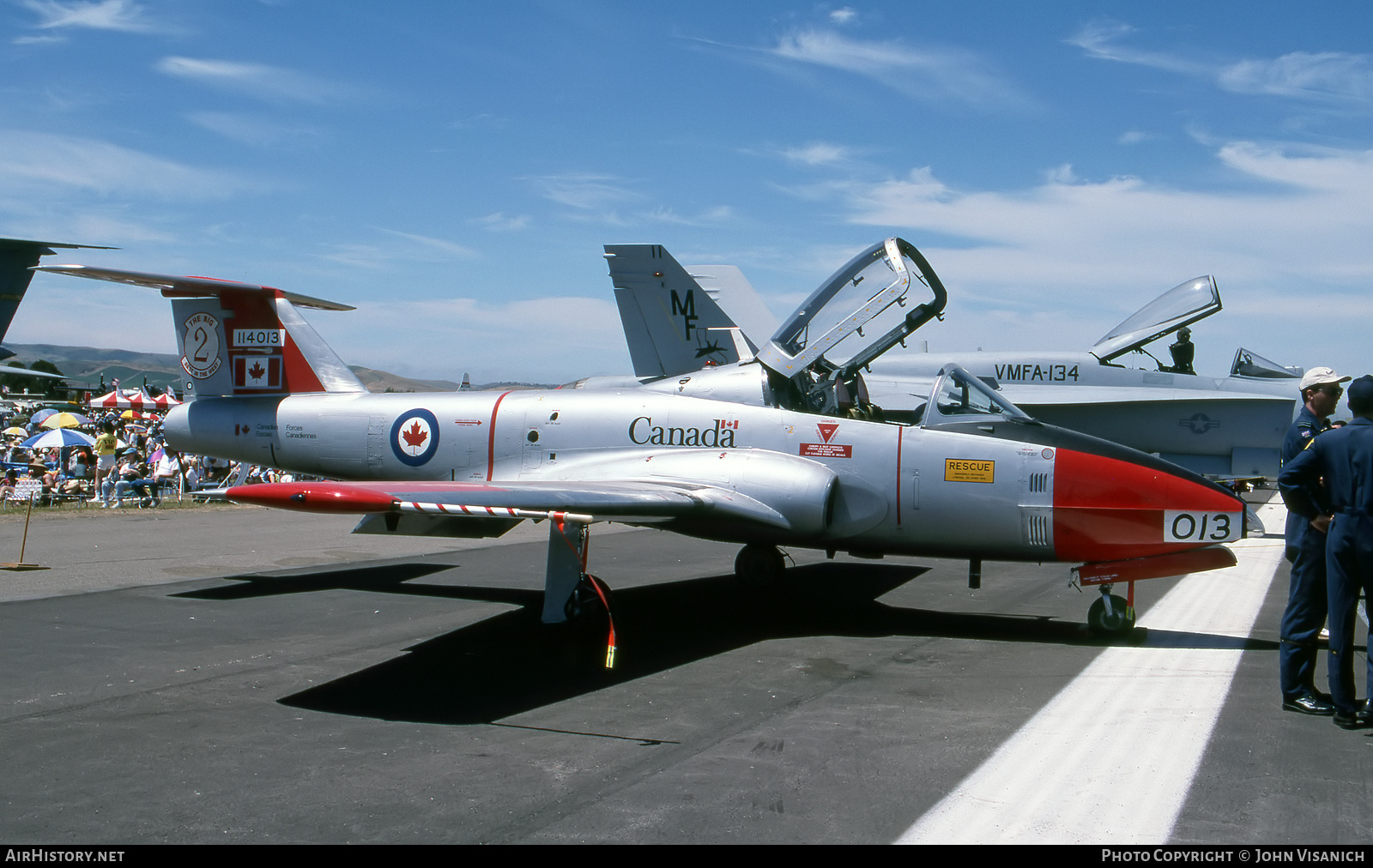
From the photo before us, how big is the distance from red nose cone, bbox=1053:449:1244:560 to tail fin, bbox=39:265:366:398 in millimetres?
7856

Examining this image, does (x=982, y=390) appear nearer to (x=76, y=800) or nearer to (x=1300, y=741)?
(x=1300, y=741)

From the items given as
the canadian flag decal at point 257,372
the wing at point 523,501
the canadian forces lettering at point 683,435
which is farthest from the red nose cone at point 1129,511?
the canadian flag decal at point 257,372

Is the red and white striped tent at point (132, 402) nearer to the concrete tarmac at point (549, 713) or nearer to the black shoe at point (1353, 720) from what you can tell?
the concrete tarmac at point (549, 713)

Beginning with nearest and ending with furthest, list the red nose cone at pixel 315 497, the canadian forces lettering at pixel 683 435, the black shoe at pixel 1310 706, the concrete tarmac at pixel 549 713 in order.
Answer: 1. the concrete tarmac at pixel 549 713
2. the black shoe at pixel 1310 706
3. the red nose cone at pixel 315 497
4. the canadian forces lettering at pixel 683 435

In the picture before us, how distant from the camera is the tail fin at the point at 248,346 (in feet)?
36.5

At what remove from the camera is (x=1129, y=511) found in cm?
802

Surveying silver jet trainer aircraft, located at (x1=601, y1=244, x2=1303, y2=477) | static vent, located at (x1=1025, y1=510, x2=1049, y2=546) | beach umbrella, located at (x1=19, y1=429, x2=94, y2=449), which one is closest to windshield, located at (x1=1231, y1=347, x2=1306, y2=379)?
silver jet trainer aircraft, located at (x1=601, y1=244, x2=1303, y2=477)

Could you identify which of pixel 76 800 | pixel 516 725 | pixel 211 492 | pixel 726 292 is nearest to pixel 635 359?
pixel 726 292

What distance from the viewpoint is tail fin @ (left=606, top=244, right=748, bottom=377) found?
18953 mm

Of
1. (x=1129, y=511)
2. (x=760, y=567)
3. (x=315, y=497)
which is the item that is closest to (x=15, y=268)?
(x=315, y=497)

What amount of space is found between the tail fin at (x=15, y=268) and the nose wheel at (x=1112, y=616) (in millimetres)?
12618

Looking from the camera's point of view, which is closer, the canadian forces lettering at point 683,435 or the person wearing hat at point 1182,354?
the canadian forces lettering at point 683,435

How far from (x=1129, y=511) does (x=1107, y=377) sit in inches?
455
